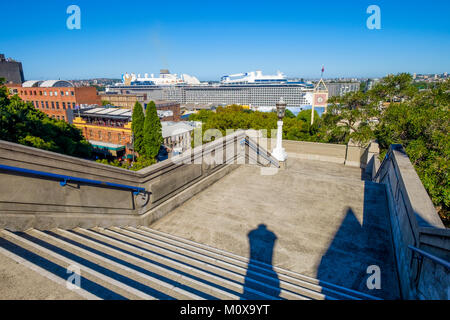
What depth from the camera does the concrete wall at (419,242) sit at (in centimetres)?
301

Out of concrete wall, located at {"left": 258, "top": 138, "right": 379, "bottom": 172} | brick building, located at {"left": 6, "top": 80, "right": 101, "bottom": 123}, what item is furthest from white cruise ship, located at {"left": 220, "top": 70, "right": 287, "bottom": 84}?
concrete wall, located at {"left": 258, "top": 138, "right": 379, "bottom": 172}

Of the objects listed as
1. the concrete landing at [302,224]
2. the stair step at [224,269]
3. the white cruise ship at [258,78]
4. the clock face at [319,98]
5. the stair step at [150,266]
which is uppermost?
the white cruise ship at [258,78]

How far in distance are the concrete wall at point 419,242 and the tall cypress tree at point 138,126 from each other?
32625 mm

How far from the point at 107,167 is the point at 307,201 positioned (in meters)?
5.40

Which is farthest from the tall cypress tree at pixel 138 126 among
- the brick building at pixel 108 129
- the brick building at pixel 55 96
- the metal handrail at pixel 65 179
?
the brick building at pixel 55 96

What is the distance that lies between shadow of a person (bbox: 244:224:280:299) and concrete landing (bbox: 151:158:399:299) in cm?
2

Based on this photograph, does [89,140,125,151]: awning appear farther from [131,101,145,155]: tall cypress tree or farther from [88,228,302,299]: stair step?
[88,228,302,299]: stair step

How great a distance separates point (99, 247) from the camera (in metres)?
4.24

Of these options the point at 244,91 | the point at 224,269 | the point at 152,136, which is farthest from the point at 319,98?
the point at 244,91

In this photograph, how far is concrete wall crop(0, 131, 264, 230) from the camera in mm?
3803

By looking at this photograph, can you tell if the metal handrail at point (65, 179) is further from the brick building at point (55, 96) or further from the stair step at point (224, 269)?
the brick building at point (55, 96)
